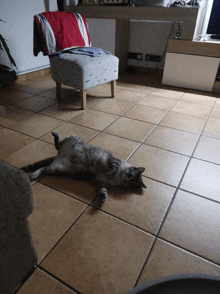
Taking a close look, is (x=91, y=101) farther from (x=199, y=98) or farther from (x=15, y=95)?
(x=199, y=98)

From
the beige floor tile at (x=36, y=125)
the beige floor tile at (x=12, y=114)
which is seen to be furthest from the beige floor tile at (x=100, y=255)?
the beige floor tile at (x=12, y=114)

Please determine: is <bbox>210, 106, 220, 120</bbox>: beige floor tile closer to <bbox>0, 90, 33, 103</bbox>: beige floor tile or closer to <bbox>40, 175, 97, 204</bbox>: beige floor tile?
<bbox>40, 175, 97, 204</bbox>: beige floor tile

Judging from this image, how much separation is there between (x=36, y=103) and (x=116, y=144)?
1.18m

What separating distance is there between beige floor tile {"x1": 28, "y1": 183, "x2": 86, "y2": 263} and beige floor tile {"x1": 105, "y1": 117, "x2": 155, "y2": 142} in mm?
775

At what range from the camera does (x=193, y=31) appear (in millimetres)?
2512

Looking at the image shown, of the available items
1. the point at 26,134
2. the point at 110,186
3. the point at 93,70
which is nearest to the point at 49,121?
the point at 26,134

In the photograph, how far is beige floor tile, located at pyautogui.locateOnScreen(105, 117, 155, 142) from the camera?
1.70 metres

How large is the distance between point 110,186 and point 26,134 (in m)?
0.89

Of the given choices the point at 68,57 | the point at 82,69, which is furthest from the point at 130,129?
the point at 68,57

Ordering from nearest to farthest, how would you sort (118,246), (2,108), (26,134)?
(118,246)
(26,134)
(2,108)

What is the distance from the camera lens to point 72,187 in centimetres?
119

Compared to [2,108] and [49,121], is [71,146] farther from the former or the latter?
[2,108]

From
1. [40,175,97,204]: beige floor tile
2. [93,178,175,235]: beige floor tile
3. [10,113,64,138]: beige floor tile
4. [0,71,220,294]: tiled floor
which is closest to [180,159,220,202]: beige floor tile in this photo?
[0,71,220,294]: tiled floor

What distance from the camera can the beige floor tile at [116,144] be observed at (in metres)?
1.49
